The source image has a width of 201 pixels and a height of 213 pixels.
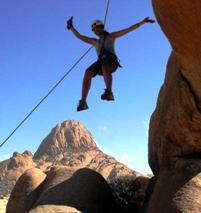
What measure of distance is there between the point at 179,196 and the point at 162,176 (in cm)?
118

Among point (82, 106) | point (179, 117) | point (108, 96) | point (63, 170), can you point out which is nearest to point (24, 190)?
point (63, 170)

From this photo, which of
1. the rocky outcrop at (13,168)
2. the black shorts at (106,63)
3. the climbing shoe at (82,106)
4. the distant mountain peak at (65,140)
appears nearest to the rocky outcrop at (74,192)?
the climbing shoe at (82,106)

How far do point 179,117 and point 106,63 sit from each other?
1.99m

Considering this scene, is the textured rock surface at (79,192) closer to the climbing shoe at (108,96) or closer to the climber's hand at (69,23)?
the climbing shoe at (108,96)

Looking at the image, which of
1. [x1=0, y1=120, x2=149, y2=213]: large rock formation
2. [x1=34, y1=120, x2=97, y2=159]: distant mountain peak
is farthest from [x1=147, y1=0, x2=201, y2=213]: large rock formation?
[x1=34, y1=120, x2=97, y2=159]: distant mountain peak

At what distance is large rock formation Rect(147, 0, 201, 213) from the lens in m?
7.16

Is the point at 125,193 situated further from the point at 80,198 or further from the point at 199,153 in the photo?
the point at 199,153

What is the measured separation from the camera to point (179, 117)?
950cm

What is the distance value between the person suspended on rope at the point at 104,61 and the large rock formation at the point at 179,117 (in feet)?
4.46

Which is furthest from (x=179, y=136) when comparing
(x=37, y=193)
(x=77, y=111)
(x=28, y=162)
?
(x=28, y=162)

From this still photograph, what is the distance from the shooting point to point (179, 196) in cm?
873

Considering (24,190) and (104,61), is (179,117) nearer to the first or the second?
(104,61)

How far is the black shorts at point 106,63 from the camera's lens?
30.8 ft

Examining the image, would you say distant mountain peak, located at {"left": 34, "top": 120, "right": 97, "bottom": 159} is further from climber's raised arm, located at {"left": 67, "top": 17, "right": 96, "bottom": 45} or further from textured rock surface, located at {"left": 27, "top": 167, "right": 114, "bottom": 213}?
climber's raised arm, located at {"left": 67, "top": 17, "right": 96, "bottom": 45}
